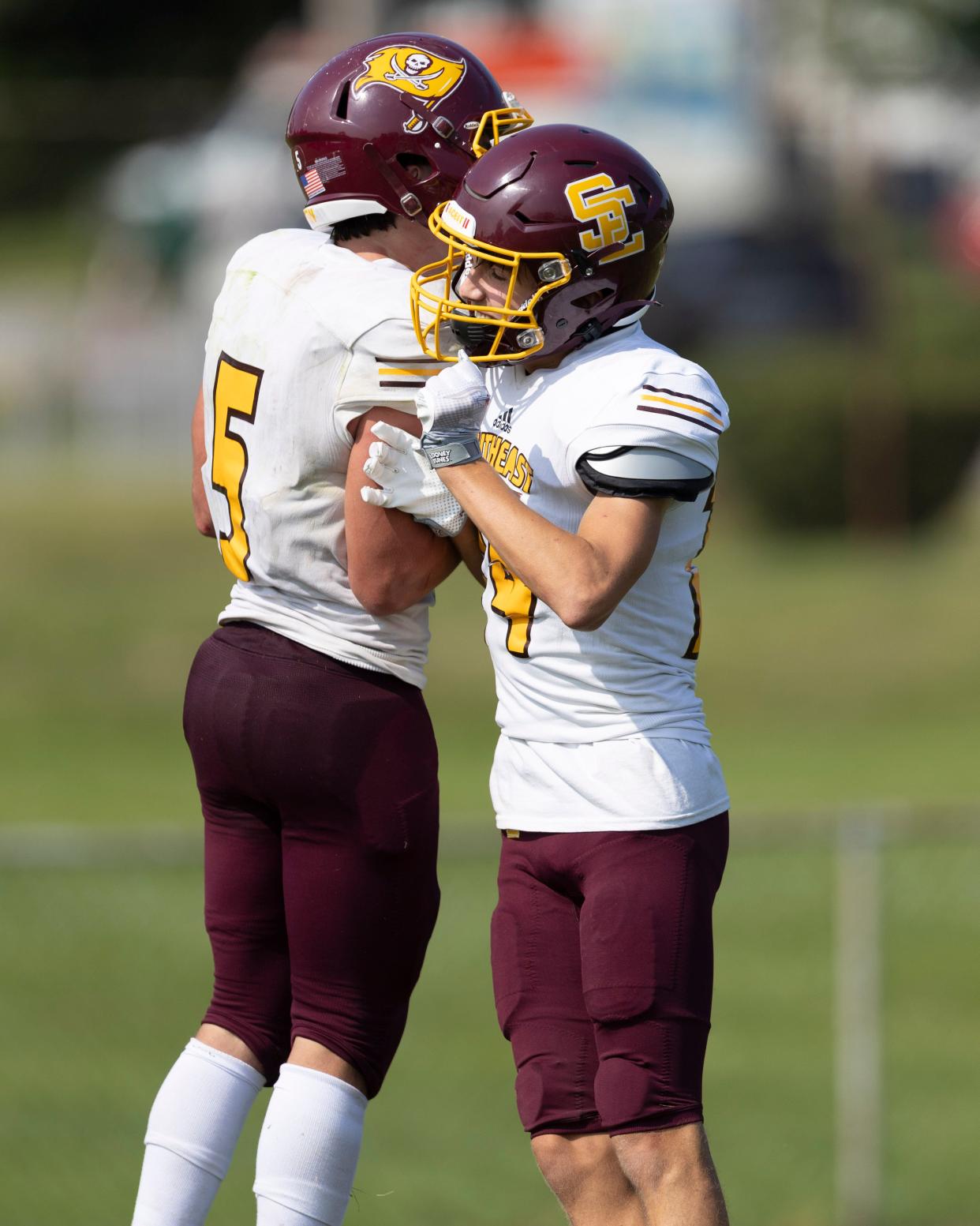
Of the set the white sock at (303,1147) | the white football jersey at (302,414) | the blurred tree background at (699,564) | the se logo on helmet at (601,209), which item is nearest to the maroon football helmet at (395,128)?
the white football jersey at (302,414)

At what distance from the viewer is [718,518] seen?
18062 mm

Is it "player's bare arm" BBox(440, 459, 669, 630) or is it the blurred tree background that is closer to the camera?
"player's bare arm" BBox(440, 459, 669, 630)

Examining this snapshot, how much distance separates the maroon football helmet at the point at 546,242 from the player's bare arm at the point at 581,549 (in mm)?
318

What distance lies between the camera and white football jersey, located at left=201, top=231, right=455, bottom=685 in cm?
331

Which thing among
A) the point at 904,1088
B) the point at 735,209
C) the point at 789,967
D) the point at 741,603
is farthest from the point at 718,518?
the point at 904,1088

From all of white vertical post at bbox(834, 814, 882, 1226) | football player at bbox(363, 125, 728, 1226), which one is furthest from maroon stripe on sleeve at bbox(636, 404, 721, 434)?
white vertical post at bbox(834, 814, 882, 1226)

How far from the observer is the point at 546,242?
322 centimetres

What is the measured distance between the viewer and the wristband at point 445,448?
10.3 ft

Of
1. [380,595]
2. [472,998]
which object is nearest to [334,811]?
[380,595]

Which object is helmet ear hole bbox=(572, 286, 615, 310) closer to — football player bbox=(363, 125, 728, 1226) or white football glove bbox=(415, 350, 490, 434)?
football player bbox=(363, 125, 728, 1226)

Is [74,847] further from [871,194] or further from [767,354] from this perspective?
[871,194]

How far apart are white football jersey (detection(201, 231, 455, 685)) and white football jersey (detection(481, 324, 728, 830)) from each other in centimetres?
26

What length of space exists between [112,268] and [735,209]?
8.46 m

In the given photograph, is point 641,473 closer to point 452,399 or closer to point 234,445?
point 452,399
